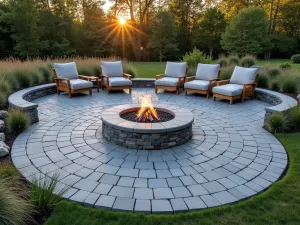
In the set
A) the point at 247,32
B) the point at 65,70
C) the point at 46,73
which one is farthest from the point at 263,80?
the point at 247,32

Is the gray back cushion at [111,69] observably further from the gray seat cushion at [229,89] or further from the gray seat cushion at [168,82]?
the gray seat cushion at [229,89]

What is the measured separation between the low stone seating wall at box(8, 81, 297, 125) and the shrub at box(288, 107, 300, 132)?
14 centimetres

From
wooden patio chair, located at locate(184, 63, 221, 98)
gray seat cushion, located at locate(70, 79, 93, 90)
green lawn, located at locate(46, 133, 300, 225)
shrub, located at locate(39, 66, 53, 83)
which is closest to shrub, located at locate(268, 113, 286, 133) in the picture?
Answer: green lawn, located at locate(46, 133, 300, 225)

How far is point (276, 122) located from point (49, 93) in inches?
258

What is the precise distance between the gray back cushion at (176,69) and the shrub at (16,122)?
5119mm

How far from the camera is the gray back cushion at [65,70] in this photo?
745 centimetres

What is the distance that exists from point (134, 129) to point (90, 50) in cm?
2233

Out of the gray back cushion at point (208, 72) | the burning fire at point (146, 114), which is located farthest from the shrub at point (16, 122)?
the gray back cushion at point (208, 72)

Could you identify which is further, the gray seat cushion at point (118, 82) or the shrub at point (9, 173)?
the gray seat cushion at point (118, 82)

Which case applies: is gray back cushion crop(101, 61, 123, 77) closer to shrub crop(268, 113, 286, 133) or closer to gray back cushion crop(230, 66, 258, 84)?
gray back cushion crop(230, 66, 258, 84)

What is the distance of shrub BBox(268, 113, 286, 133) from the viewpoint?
466 cm

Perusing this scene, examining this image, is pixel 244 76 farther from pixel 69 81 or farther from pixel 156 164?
pixel 69 81

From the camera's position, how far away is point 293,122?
4820 mm

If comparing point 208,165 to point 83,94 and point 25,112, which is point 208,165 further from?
point 83,94
